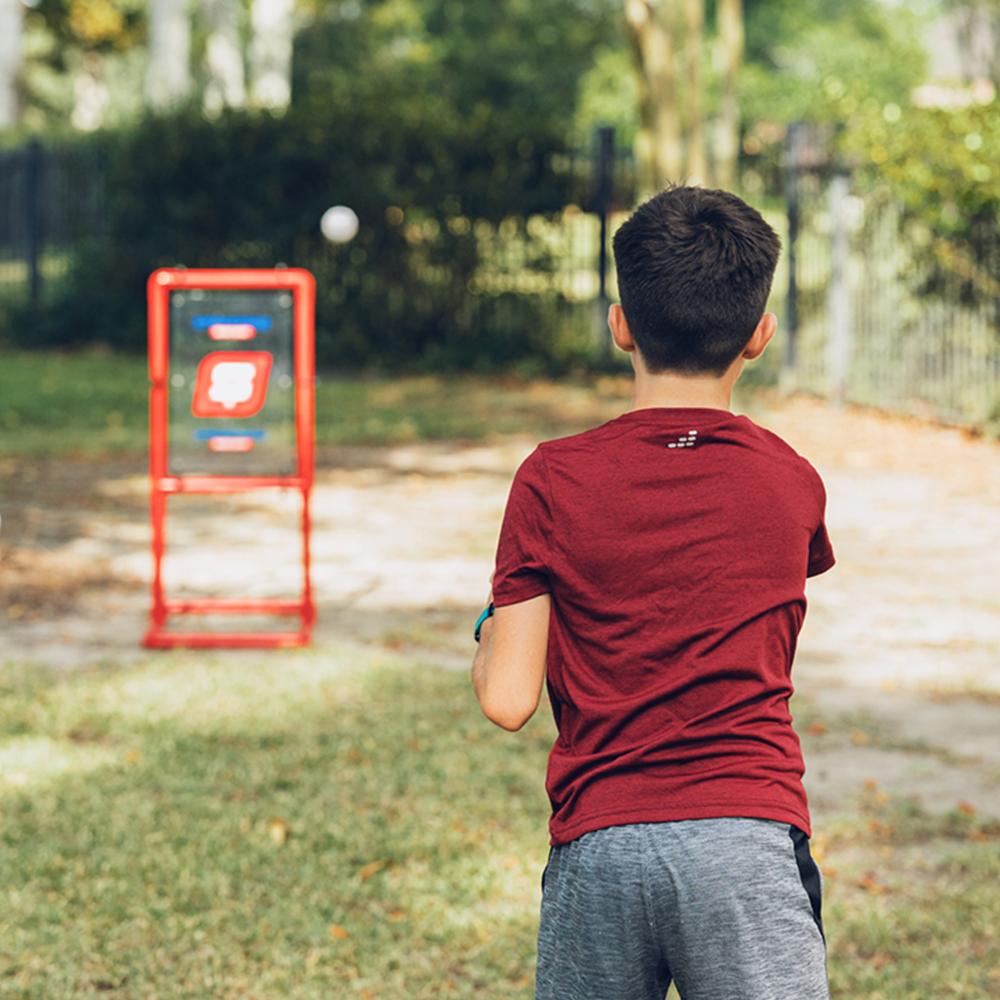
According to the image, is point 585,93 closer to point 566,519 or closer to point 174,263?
point 174,263

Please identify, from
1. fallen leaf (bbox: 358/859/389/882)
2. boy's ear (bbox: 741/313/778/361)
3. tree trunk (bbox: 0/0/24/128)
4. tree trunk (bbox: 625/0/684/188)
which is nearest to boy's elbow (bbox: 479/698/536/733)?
boy's ear (bbox: 741/313/778/361)

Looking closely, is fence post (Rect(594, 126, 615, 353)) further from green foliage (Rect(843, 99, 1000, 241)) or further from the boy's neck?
the boy's neck

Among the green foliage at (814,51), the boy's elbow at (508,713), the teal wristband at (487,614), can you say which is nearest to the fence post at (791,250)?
the teal wristband at (487,614)

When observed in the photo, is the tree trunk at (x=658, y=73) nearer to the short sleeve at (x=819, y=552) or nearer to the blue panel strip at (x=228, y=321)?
the blue panel strip at (x=228, y=321)

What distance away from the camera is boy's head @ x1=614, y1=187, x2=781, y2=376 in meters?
2.24

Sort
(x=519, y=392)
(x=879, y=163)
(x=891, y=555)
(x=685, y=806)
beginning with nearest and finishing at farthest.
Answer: (x=685, y=806) → (x=891, y=555) → (x=879, y=163) → (x=519, y=392)

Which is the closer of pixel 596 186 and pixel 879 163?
pixel 879 163

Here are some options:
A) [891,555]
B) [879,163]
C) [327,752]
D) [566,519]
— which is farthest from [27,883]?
[879,163]

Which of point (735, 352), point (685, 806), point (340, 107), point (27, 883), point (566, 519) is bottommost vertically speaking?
point (27, 883)

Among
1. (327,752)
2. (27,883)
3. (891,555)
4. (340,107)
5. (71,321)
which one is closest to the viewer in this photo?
(27,883)

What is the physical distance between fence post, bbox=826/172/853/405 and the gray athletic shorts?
12.4 m

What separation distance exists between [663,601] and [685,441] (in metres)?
0.21

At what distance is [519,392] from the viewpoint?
16.3 m

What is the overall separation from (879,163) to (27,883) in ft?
34.5
